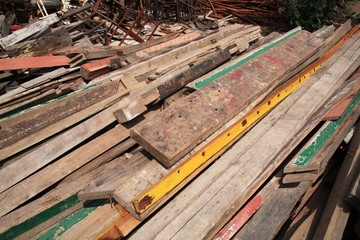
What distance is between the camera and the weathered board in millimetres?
1808

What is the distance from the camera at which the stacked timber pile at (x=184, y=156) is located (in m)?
1.71

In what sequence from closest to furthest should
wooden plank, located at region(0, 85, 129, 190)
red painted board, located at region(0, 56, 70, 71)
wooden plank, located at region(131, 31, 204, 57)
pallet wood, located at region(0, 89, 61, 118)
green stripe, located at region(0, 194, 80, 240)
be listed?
green stripe, located at region(0, 194, 80, 240) → wooden plank, located at region(0, 85, 129, 190) → pallet wood, located at region(0, 89, 61, 118) → red painted board, located at region(0, 56, 70, 71) → wooden plank, located at region(131, 31, 204, 57)

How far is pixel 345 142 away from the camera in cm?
246

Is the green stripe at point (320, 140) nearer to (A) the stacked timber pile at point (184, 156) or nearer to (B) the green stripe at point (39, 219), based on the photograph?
(A) the stacked timber pile at point (184, 156)

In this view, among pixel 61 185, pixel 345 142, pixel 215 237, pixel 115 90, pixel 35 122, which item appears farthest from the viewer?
pixel 115 90

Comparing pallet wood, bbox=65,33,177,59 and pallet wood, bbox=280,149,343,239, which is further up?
pallet wood, bbox=65,33,177,59

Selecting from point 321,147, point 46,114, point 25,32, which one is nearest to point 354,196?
point 321,147

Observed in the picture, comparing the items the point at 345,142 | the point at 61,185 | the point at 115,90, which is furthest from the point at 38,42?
the point at 345,142

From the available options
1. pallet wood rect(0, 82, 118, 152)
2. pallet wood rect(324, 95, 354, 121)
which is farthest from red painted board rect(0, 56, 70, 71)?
pallet wood rect(324, 95, 354, 121)

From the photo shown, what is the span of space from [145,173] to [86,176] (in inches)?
29.5

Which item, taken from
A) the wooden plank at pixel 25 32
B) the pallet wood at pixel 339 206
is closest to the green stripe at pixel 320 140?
the pallet wood at pixel 339 206

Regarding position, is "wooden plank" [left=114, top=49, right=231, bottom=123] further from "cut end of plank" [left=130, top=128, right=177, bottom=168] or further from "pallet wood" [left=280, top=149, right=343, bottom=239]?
"pallet wood" [left=280, top=149, right=343, bottom=239]

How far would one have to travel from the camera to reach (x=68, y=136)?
221 centimetres

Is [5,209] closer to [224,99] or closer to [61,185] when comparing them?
[61,185]
